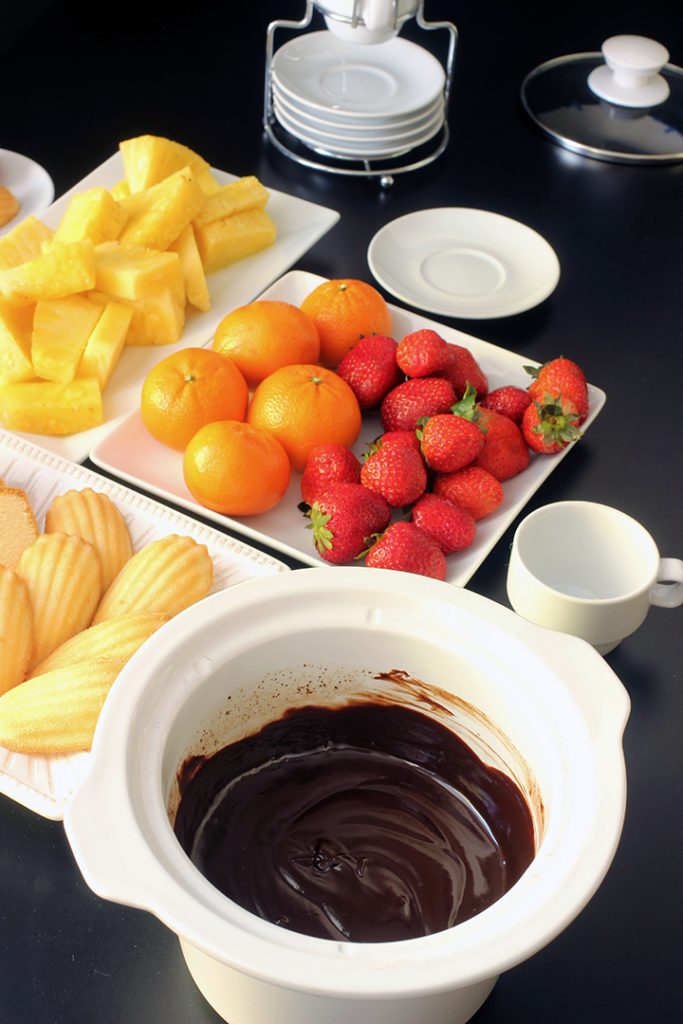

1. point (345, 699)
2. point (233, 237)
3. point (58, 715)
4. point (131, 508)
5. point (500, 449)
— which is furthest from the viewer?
point (233, 237)

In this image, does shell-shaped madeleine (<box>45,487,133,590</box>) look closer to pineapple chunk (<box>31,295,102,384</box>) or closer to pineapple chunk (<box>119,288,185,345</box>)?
pineapple chunk (<box>31,295,102,384</box>)

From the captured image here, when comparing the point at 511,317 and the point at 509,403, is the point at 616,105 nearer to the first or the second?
the point at 511,317

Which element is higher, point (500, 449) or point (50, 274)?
point (50, 274)

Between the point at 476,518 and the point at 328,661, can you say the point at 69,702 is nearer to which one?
the point at 328,661

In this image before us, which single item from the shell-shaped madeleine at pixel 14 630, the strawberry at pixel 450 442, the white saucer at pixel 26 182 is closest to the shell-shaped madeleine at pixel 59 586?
the shell-shaped madeleine at pixel 14 630

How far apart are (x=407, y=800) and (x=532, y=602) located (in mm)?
333

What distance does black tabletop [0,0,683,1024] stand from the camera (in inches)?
35.3

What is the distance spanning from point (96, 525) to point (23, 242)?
1.77 feet

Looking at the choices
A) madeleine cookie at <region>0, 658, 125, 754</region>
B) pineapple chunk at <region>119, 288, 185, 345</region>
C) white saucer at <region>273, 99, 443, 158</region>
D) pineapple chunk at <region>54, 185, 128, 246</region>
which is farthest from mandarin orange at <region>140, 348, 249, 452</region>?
white saucer at <region>273, 99, 443, 158</region>

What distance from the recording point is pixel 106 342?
1.43 meters

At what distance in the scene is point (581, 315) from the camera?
1637mm

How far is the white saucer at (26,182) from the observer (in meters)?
1.69

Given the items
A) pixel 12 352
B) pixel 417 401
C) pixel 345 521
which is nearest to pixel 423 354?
pixel 417 401

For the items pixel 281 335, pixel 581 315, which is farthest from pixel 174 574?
pixel 581 315
